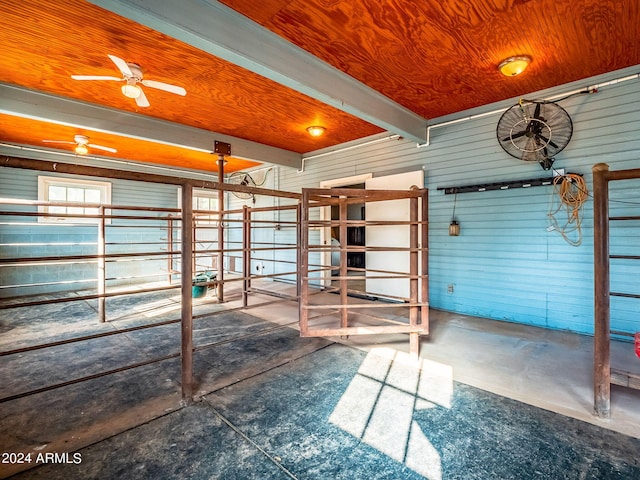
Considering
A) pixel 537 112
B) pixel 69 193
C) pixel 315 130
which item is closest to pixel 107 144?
pixel 69 193

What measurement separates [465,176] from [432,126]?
3.11 feet

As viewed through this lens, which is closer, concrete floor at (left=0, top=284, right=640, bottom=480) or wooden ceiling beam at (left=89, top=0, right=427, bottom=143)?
concrete floor at (left=0, top=284, right=640, bottom=480)

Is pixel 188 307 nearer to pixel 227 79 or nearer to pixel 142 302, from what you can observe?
pixel 227 79

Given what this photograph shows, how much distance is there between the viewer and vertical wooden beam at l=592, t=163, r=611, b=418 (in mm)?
1812

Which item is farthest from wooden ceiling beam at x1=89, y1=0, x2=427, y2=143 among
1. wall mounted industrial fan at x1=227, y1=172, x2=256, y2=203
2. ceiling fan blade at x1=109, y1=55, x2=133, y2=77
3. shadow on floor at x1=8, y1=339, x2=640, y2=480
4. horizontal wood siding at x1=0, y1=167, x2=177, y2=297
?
wall mounted industrial fan at x1=227, y1=172, x2=256, y2=203

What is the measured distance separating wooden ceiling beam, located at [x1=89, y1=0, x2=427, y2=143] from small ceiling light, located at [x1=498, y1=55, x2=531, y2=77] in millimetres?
1363

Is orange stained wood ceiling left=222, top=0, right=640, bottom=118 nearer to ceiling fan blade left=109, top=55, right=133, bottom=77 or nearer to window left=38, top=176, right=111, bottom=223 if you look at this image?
ceiling fan blade left=109, top=55, right=133, bottom=77

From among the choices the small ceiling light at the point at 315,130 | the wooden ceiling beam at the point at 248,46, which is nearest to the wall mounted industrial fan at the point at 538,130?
the wooden ceiling beam at the point at 248,46

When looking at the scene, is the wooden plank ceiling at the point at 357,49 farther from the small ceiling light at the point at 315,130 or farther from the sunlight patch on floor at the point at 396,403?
the sunlight patch on floor at the point at 396,403

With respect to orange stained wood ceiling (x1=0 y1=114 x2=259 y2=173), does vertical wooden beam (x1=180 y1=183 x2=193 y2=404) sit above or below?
below

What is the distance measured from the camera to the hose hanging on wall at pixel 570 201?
329cm

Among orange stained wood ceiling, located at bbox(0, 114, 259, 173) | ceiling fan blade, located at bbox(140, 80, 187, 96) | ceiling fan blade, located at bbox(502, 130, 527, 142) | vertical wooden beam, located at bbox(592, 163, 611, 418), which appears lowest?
vertical wooden beam, located at bbox(592, 163, 611, 418)

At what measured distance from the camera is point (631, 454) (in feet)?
5.01

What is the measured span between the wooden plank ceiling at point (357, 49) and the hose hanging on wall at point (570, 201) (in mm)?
1141
